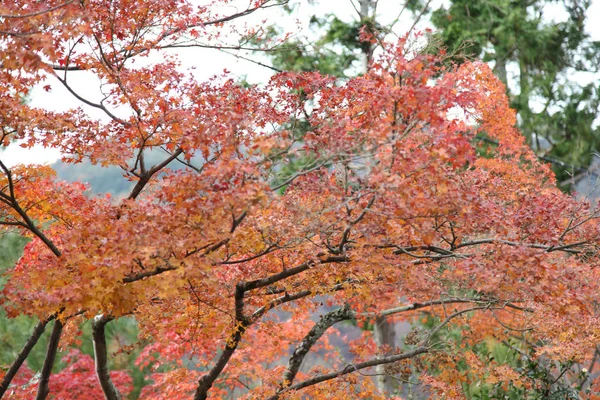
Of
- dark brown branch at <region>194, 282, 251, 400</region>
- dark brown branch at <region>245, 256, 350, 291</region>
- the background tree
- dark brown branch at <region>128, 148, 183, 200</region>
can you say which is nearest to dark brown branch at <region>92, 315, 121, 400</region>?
dark brown branch at <region>194, 282, 251, 400</region>

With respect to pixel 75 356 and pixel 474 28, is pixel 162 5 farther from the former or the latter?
pixel 474 28

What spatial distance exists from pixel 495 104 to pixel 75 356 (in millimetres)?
9220

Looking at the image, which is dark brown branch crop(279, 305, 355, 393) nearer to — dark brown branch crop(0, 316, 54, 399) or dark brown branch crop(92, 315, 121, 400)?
dark brown branch crop(92, 315, 121, 400)

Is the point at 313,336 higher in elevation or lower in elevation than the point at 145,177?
lower

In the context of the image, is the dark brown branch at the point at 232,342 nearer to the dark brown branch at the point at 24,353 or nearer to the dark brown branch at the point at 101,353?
the dark brown branch at the point at 101,353

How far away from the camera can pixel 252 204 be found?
4.06 metres

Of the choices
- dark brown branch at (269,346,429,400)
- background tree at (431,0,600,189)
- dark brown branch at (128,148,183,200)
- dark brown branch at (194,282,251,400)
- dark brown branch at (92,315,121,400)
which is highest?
background tree at (431,0,600,189)

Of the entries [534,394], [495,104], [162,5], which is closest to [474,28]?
[495,104]

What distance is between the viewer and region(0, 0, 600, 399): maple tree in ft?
14.0

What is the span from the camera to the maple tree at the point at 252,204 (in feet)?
14.0

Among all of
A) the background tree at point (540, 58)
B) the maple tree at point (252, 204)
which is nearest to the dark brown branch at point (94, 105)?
the maple tree at point (252, 204)

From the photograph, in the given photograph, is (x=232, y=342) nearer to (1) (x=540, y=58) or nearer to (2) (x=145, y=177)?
(2) (x=145, y=177)

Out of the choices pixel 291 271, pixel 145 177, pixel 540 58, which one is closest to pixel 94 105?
pixel 145 177

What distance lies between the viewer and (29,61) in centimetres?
385
